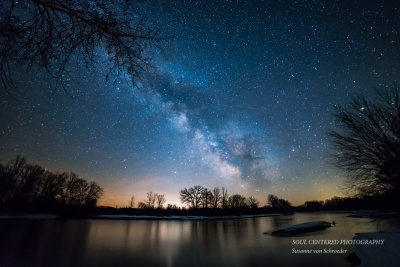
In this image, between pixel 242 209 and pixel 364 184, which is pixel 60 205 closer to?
pixel 364 184

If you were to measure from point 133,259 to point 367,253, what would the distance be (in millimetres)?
13569

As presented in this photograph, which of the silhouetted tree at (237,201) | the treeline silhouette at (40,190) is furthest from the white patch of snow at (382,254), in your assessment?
the silhouetted tree at (237,201)

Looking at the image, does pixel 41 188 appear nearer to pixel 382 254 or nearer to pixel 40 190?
pixel 40 190

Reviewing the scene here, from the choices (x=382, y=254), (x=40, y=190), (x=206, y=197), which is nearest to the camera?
(x=382, y=254)

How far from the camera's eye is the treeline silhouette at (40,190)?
50500mm

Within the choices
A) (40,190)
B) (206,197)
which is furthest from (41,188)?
(206,197)

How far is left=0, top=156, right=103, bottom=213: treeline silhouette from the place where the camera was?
50500mm

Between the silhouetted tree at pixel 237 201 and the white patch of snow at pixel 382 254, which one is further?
the silhouetted tree at pixel 237 201

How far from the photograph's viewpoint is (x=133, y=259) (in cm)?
1294

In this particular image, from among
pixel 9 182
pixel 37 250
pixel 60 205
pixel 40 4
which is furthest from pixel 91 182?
pixel 40 4

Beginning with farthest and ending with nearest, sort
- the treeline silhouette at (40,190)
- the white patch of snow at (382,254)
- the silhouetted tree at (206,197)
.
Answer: the silhouetted tree at (206,197) → the treeline silhouette at (40,190) → the white patch of snow at (382,254)

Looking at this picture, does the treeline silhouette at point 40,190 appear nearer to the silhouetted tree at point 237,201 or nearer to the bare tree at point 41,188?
the bare tree at point 41,188

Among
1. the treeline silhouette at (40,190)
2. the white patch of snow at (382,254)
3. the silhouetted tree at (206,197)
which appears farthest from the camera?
the silhouetted tree at (206,197)

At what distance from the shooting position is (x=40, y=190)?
5994 centimetres
